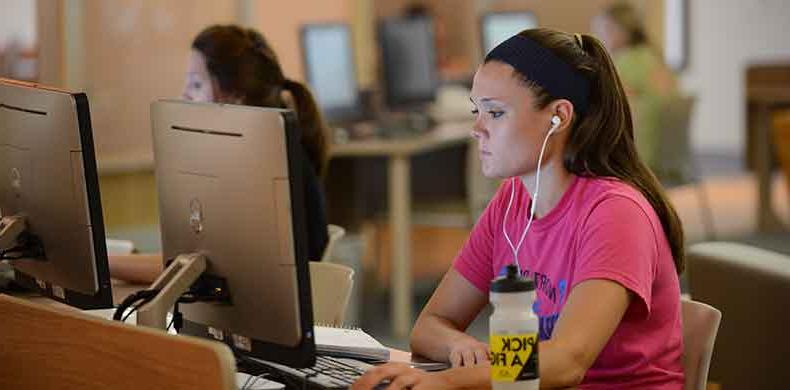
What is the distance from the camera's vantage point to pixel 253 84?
3.60m

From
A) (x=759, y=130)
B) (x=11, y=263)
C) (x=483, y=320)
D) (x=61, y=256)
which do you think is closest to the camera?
(x=61, y=256)

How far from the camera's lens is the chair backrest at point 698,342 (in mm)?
2395

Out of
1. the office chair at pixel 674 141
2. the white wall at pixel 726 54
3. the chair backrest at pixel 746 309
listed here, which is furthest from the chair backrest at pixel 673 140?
the white wall at pixel 726 54

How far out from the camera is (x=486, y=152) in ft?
7.70

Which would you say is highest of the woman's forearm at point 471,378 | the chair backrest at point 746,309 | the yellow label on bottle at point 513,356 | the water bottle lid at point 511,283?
the water bottle lid at point 511,283

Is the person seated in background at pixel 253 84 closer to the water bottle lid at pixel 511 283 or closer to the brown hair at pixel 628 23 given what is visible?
the water bottle lid at pixel 511 283

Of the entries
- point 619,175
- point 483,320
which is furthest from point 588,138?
point 483,320

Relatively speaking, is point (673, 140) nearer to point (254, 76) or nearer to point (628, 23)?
point (628, 23)

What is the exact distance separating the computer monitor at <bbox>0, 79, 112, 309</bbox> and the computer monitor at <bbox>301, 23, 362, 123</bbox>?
12.3 feet

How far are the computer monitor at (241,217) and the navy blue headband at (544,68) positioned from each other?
52 cm

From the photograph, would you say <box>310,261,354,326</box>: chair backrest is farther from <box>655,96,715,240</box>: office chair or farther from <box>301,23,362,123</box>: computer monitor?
<box>655,96,715,240</box>: office chair

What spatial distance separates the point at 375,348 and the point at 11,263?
884 mm

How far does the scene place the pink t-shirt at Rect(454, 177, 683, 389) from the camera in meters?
2.23

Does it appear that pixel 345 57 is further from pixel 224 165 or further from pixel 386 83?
pixel 224 165
